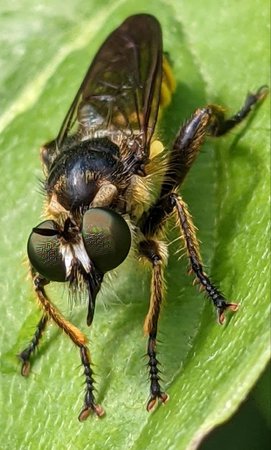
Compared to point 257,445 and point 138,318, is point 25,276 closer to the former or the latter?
point 138,318

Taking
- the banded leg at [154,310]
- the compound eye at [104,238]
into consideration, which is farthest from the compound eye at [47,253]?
the banded leg at [154,310]

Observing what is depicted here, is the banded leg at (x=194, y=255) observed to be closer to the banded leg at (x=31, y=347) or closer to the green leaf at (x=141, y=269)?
the green leaf at (x=141, y=269)


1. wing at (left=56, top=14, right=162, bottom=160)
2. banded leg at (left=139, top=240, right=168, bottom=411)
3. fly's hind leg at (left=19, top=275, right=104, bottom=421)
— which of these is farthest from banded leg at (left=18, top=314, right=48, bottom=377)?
wing at (left=56, top=14, right=162, bottom=160)

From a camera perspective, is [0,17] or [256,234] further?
[0,17]

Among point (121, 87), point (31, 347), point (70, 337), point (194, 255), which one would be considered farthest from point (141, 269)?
point (121, 87)

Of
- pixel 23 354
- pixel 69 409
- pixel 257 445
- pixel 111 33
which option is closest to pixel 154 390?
pixel 69 409

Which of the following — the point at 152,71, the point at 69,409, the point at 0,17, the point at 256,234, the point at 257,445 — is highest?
the point at 0,17
